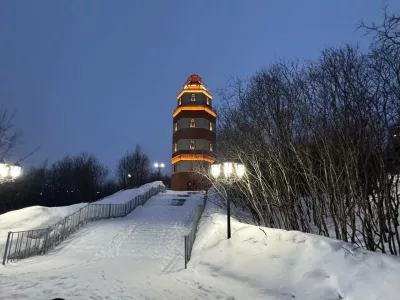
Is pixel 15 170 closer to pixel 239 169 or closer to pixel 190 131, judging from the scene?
pixel 239 169

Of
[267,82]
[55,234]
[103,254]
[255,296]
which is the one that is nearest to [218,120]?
[267,82]

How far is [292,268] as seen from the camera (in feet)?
23.7

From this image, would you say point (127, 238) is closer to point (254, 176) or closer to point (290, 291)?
point (254, 176)

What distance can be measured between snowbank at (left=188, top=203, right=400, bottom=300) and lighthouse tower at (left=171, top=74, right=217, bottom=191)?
29.7 m

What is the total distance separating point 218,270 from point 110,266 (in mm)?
3864

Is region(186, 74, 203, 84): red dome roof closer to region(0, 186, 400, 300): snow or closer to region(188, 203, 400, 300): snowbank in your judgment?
region(0, 186, 400, 300): snow

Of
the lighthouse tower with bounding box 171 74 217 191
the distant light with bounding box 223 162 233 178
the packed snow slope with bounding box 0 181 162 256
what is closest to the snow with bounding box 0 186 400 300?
the distant light with bounding box 223 162 233 178

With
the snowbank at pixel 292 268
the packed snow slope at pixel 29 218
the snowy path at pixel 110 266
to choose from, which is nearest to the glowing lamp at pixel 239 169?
the snowbank at pixel 292 268

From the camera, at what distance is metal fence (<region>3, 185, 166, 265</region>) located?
39.5ft

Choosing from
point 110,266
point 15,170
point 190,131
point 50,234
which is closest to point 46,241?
point 50,234

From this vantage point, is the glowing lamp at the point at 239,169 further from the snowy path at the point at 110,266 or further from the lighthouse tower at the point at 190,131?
the lighthouse tower at the point at 190,131

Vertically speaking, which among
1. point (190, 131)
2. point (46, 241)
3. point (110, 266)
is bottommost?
point (110, 266)

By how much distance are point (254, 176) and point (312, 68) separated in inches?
175

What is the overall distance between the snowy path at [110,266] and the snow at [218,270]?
0.02m
